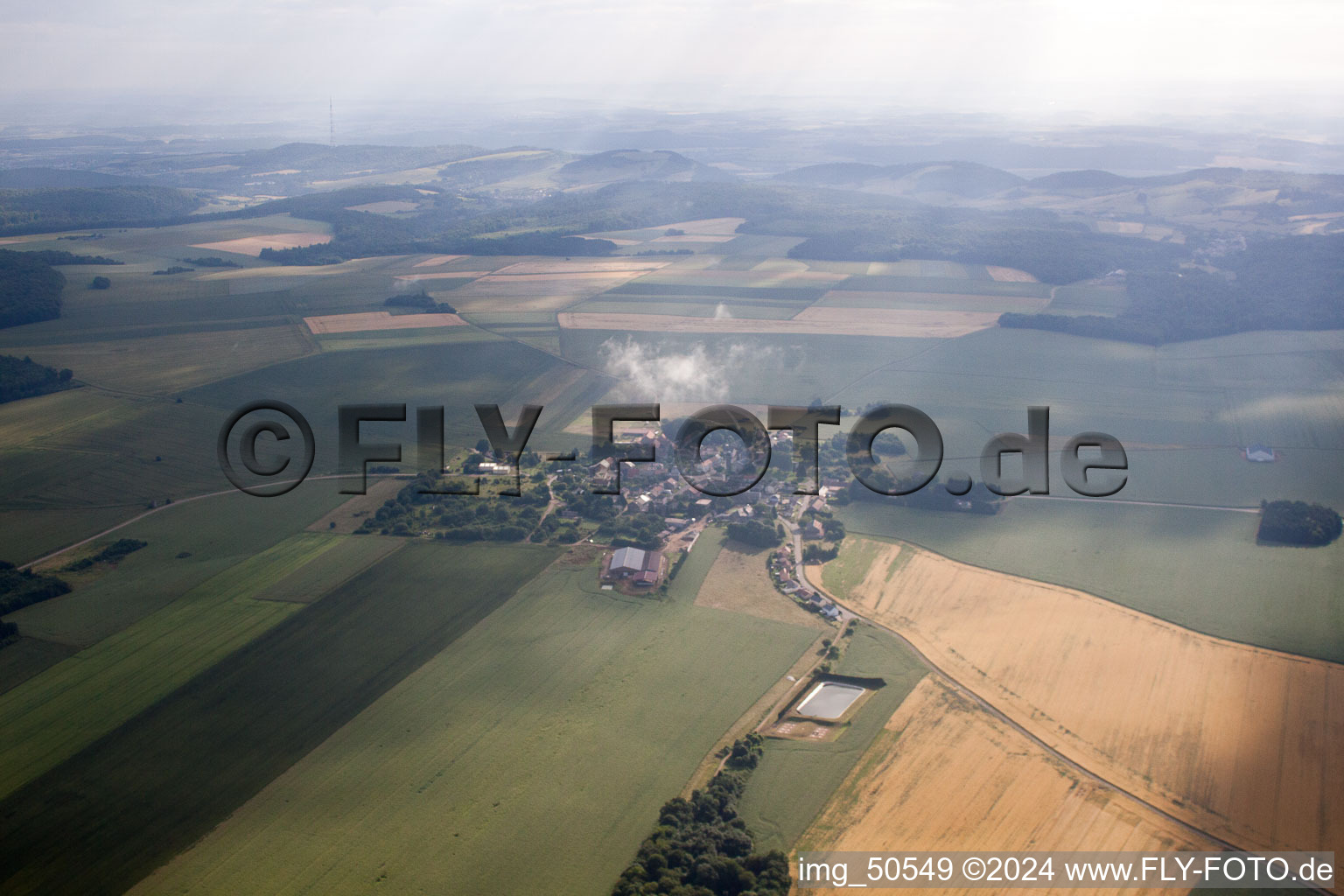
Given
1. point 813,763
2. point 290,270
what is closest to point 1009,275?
point 290,270

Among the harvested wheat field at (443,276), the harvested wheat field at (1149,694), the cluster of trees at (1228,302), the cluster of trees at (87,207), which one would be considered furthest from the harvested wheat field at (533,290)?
the cluster of trees at (87,207)

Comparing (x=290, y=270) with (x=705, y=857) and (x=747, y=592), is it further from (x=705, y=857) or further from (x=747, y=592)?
(x=705, y=857)

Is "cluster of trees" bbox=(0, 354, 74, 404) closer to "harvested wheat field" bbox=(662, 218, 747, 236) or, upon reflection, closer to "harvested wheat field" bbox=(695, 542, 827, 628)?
"harvested wheat field" bbox=(695, 542, 827, 628)

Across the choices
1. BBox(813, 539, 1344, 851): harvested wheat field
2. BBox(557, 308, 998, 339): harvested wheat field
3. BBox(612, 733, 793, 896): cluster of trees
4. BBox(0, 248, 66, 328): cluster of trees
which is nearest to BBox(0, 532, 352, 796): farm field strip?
BBox(612, 733, 793, 896): cluster of trees

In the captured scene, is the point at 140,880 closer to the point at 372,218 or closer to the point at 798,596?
the point at 798,596

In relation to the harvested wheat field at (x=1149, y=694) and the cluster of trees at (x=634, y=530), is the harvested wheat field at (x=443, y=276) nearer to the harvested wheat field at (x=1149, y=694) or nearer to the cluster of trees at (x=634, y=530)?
the cluster of trees at (x=634, y=530)

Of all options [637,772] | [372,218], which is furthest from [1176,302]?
[372,218]
